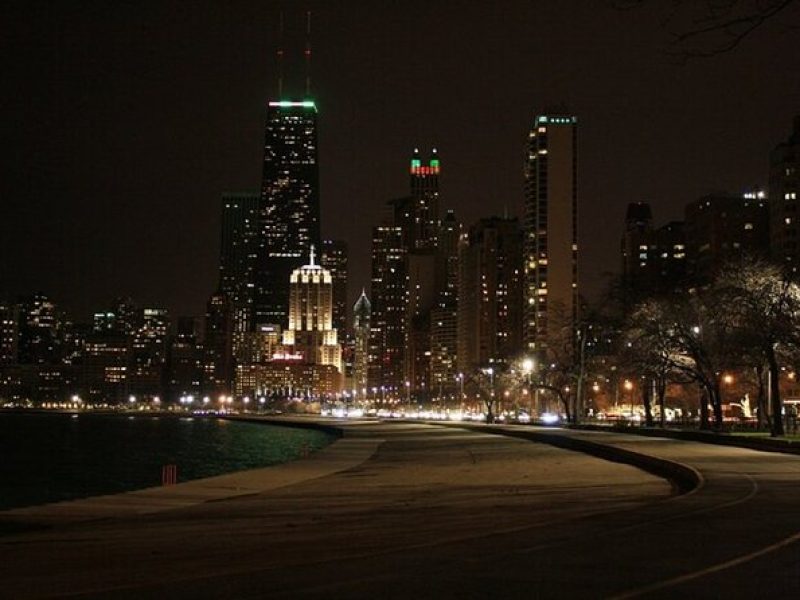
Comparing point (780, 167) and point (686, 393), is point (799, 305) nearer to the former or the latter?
point (686, 393)

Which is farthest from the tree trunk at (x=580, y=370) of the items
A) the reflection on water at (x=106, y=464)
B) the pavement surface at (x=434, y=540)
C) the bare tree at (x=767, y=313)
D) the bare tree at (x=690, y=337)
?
the pavement surface at (x=434, y=540)

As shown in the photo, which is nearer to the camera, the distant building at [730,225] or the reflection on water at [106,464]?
the reflection on water at [106,464]

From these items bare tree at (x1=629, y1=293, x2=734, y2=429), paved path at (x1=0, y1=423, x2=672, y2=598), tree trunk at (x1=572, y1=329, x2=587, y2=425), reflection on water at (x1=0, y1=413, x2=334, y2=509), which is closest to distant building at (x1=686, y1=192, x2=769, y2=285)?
tree trunk at (x1=572, y1=329, x2=587, y2=425)

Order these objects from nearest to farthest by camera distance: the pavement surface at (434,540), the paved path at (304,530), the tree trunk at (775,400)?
the pavement surface at (434,540)
the paved path at (304,530)
the tree trunk at (775,400)

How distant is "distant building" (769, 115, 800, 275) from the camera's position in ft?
538

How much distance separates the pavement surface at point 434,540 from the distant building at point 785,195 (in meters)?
140

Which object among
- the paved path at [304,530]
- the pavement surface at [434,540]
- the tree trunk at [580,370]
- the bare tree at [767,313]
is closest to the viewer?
the pavement surface at [434,540]

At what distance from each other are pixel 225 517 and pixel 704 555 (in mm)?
12866

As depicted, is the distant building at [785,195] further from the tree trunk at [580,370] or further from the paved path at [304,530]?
the paved path at [304,530]

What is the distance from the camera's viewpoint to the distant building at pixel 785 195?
538 feet

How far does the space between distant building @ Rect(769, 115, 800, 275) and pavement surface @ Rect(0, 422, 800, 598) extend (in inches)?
5529

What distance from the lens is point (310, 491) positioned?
108ft

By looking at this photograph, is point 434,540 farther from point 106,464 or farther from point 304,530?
point 106,464

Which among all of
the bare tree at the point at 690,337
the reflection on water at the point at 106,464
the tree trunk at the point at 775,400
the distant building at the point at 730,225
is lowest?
the reflection on water at the point at 106,464
